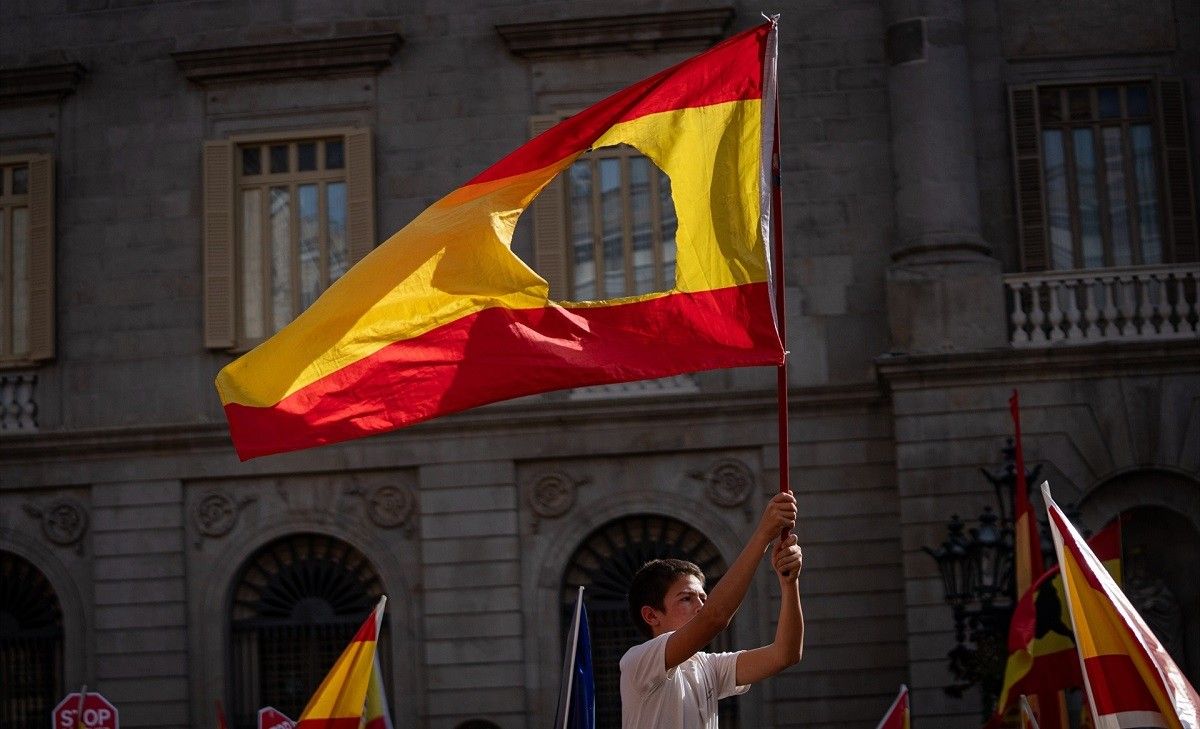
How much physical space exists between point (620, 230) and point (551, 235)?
760 mm

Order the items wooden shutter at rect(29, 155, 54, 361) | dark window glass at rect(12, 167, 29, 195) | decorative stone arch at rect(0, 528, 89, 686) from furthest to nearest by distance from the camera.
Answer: dark window glass at rect(12, 167, 29, 195) < wooden shutter at rect(29, 155, 54, 361) < decorative stone arch at rect(0, 528, 89, 686)

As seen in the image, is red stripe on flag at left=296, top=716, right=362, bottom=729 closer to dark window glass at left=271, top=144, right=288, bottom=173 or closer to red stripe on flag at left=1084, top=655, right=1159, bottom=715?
red stripe on flag at left=1084, top=655, right=1159, bottom=715

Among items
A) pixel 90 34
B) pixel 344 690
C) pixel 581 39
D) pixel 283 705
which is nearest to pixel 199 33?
pixel 90 34

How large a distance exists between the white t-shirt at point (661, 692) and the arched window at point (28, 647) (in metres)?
15.9

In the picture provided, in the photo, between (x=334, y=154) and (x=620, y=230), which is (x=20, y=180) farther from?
(x=620, y=230)

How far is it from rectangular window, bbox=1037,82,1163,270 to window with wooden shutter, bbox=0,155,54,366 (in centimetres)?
1071

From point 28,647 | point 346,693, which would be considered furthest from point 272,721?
point 28,647

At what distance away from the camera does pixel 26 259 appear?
21547mm

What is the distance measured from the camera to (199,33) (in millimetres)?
21484

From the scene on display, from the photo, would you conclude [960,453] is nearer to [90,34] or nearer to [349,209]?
[349,209]

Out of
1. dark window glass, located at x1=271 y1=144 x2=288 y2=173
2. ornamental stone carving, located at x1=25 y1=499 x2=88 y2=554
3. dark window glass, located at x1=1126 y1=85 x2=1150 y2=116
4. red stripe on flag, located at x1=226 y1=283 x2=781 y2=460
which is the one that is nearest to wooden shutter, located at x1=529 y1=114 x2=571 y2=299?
dark window glass, located at x1=271 y1=144 x2=288 y2=173

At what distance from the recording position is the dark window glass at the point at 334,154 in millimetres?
21203

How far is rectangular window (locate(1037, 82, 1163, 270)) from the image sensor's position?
20.1 m

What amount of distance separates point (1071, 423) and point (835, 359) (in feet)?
8.21
